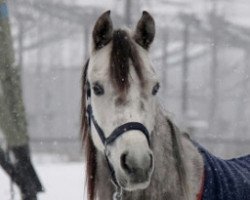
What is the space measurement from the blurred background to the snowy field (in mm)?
1297

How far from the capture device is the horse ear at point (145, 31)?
7.71 ft

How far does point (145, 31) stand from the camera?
239 cm

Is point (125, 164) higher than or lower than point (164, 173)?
higher

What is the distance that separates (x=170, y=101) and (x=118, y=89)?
6.86 m

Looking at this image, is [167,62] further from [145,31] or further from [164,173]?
[164,173]

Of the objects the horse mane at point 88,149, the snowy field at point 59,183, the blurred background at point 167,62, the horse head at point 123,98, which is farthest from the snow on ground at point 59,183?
the horse head at point 123,98

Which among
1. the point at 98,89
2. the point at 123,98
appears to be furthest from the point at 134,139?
the point at 98,89

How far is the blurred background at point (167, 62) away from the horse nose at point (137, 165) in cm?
545

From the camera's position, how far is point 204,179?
233 centimetres

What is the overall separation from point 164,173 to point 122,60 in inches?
21.6

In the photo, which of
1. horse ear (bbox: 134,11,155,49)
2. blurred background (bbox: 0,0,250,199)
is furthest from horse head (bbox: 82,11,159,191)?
blurred background (bbox: 0,0,250,199)

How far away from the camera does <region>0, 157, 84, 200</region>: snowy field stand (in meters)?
4.98

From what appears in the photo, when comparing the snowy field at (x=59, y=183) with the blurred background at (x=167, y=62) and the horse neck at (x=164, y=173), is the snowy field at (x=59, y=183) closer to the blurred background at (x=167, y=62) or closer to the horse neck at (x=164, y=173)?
the blurred background at (x=167, y=62)

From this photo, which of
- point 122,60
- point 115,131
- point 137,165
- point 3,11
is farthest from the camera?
point 3,11
